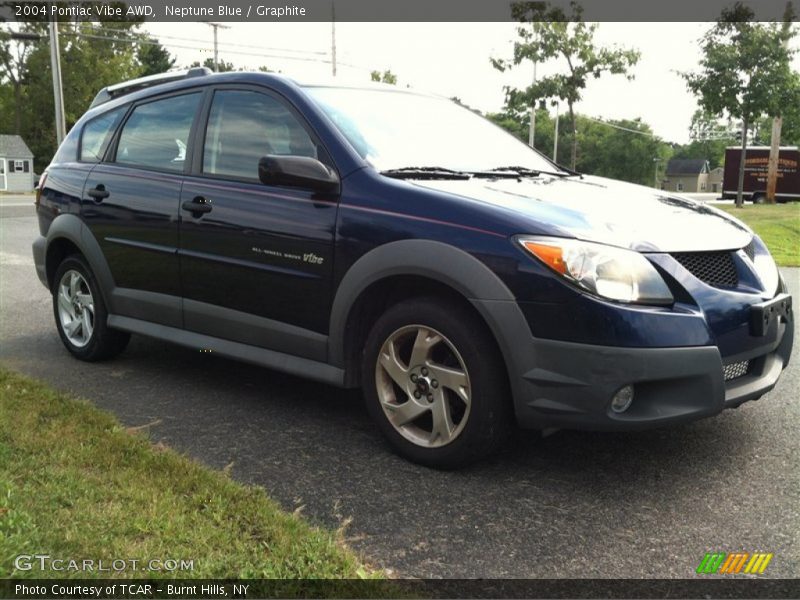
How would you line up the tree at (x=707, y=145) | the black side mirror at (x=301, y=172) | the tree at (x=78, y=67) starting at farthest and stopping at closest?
the tree at (x=707, y=145), the tree at (x=78, y=67), the black side mirror at (x=301, y=172)

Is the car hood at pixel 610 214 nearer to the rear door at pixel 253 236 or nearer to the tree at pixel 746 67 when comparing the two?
the rear door at pixel 253 236

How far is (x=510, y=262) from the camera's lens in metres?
3.28

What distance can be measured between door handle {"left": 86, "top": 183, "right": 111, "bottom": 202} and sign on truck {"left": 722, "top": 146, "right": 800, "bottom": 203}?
42800 millimetres

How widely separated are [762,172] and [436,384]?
44.7 meters

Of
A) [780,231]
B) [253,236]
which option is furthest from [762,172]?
[253,236]

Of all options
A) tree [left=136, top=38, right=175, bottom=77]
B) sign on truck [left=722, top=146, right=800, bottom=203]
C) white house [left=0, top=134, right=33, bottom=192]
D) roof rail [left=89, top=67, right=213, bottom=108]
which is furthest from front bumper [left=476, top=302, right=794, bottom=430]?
tree [left=136, top=38, right=175, bottom=77]

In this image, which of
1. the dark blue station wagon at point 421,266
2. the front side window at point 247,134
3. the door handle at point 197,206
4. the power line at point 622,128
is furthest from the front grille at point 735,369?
the power line at point 622,128

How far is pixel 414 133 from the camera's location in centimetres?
432

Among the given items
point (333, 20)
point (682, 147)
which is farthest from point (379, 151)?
point (682, 147)

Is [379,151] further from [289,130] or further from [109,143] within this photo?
[109,143]

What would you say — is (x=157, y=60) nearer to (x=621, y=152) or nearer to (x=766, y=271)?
(x=621, y=152)

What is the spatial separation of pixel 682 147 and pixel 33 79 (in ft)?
373

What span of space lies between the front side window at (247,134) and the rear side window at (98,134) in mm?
1177

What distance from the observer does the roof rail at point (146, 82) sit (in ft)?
16.5
